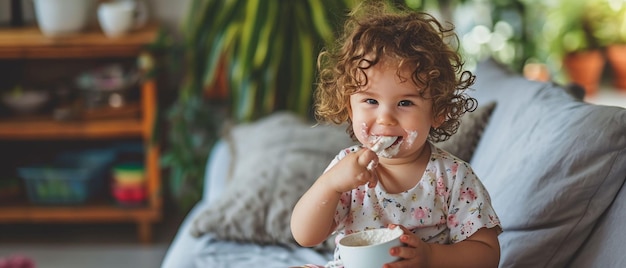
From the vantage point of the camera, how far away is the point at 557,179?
1552mm

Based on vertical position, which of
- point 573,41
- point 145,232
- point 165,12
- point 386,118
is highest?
point 386,118

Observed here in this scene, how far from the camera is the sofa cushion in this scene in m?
1.50

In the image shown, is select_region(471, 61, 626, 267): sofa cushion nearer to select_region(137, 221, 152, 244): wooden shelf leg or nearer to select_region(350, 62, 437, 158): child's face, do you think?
select_region(350, 62, 437, 158): child's face

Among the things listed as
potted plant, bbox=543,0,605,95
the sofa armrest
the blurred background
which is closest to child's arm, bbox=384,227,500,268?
the sofa armrest

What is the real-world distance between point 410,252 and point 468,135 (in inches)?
32.3

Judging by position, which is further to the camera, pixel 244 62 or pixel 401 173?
pixel 244 62

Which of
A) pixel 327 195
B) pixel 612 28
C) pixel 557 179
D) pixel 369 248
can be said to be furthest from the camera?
pixel 612 28

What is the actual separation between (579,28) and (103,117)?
8.01ft

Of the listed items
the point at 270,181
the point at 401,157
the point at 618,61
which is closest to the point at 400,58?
the point at 401,157

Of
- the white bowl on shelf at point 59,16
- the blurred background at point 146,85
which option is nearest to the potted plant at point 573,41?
the blurred background at point 146,85

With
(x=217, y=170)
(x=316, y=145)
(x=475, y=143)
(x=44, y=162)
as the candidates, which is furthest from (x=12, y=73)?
(x=475, y=143)

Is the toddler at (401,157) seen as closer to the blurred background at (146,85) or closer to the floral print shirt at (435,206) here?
the floral print shirt at (435,206)

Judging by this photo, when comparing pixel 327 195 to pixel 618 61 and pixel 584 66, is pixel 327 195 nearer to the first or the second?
pixel 584 66

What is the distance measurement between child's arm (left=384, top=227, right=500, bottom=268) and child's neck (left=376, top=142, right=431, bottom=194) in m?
0.11
